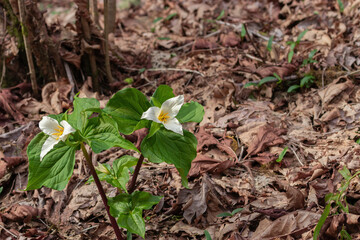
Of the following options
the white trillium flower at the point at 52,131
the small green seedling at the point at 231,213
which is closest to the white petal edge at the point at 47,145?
the white trillium flower at the point at 52,131

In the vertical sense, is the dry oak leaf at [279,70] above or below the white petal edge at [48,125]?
Answer: below

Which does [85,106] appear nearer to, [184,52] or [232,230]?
[232,230]

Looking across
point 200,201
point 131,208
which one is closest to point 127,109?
point 131,208

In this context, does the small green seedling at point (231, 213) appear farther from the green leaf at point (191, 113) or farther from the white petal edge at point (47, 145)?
the white petal edge at point (47, 145)

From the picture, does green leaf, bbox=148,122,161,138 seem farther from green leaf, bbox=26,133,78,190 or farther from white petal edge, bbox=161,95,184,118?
green leaf, bbox=26,133,78,190

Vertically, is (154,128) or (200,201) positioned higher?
(154,128)

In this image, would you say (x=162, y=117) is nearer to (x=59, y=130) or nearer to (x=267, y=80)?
(x=59, y=130)

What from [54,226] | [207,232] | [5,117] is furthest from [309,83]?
[5,117]
